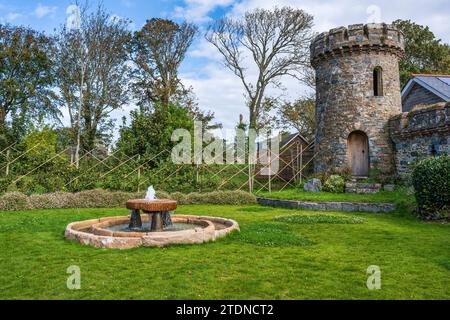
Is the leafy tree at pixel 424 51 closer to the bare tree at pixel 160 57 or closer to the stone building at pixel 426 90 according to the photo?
the stone building at pixel 426 90

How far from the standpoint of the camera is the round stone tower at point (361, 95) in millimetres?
18359

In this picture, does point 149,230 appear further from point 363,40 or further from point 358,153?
point 363,40

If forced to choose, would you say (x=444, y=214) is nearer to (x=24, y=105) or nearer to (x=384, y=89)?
(x=384, y=89)

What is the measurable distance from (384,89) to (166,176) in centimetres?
1203

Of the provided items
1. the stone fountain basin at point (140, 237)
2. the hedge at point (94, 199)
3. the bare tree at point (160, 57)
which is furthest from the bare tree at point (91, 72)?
the stone fountain basin at point (140, 237)

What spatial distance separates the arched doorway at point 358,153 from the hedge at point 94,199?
18.9 ft

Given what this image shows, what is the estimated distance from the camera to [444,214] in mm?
11055

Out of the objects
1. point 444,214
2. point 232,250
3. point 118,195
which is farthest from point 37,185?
point 444,214

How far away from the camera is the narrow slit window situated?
18773 millimetres

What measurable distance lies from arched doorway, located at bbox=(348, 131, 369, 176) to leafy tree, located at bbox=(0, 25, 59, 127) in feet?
82.8

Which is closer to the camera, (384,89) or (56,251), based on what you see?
(56,251)

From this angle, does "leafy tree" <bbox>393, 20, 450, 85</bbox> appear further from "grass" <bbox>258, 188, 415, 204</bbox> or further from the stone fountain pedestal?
the stone fountain pedestal

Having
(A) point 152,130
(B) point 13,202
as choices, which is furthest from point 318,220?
(A) point 152,130
